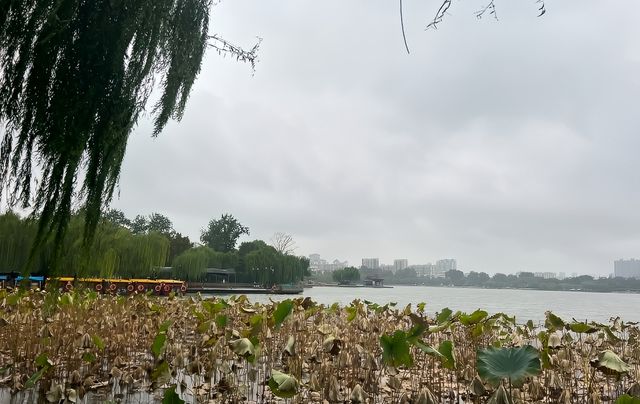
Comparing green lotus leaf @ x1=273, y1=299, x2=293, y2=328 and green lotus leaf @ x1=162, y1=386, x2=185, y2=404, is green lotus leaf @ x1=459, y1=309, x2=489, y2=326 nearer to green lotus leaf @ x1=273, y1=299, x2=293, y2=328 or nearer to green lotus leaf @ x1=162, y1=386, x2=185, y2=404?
green lotus leaf @ x1=273, y1=299, x2=293, y2=328

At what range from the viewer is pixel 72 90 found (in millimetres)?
3295

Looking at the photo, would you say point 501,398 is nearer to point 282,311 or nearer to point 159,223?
point 282,311

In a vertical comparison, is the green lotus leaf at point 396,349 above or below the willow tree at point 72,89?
below

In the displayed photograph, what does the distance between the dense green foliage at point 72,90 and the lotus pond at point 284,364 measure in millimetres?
1066

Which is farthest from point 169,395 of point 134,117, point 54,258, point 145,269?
point 145,269

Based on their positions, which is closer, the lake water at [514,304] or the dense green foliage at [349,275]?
the lake water at [514,304]

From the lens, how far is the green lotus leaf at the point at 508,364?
2.67m

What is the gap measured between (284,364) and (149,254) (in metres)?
25.6

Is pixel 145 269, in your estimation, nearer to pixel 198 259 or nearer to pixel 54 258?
pixel 198 259

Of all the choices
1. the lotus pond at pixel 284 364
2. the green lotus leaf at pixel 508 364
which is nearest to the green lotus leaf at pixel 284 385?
the lotus pond at pixel 284 364

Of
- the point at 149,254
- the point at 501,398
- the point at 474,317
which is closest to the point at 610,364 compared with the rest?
the point at 501,398

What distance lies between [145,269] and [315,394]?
26.9 metres

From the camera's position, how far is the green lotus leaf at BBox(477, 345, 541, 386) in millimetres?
2670

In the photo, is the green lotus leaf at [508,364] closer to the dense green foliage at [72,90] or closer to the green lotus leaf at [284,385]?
the green lotus leaf at [284,385]
